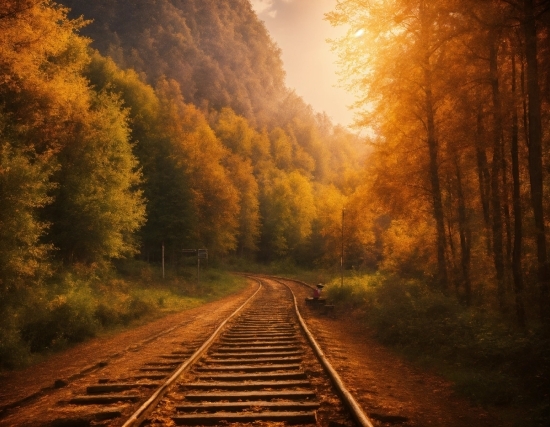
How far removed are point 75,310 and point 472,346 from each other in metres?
11.9

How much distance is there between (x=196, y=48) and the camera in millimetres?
119750

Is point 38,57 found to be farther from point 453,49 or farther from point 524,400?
point 524,400

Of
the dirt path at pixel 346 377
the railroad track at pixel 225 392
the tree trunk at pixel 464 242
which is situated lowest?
the dirt path at pixel 346 377

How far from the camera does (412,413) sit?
613cm

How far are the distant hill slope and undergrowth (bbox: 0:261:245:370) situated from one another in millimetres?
80844

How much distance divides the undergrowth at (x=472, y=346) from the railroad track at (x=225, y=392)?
8.35 ft

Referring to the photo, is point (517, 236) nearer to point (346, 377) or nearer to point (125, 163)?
point (346, 377)

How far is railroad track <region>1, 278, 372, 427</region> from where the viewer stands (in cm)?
547

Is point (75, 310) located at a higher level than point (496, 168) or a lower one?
lower

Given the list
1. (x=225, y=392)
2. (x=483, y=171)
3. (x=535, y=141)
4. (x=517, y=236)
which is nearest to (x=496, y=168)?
(x=483, y=171)

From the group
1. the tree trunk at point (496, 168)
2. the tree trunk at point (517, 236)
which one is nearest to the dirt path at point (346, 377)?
the tree trunk at point (517, 236)

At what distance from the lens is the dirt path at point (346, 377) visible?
20.1 feet

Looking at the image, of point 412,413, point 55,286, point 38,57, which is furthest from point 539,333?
point 38,57

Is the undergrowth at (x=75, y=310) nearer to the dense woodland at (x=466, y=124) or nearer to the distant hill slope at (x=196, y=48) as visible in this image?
the dense woodland at (x=466, y=124)
